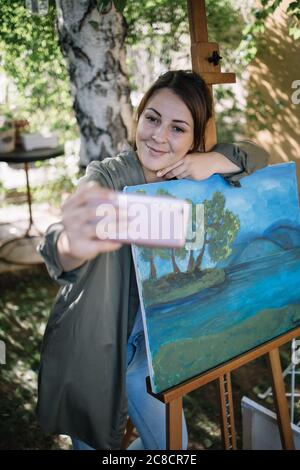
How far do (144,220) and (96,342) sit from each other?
0.39 m

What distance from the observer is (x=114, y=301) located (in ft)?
4.25

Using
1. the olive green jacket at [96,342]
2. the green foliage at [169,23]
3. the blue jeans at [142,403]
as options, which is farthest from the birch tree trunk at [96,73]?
the blue jeans at [142,403]

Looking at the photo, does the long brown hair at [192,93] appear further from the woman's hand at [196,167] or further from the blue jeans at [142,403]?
the blue jeans at [142,403]

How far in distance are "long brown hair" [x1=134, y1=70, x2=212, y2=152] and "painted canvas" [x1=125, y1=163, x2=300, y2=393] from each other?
17cm

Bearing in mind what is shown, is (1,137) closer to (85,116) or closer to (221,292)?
(85,116)

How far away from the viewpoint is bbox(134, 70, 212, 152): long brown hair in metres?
1.31

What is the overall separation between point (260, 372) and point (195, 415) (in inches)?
21.0

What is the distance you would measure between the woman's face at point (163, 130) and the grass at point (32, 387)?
88 cm

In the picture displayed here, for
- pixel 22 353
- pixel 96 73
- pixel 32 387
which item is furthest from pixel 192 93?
pixel 22 353

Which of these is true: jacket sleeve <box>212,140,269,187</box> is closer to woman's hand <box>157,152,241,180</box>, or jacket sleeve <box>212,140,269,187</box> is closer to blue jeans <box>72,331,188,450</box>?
woman's hand <box>157,152,241,180</box>

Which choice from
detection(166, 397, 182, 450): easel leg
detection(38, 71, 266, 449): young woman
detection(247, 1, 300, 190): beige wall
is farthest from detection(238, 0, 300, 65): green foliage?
detection(166, 397, 182, 450): easel leg

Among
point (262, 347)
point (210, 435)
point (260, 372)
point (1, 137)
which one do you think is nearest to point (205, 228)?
point (262, 347)

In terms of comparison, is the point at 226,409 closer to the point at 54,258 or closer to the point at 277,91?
the point at 54,258

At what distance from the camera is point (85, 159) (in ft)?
7.93
